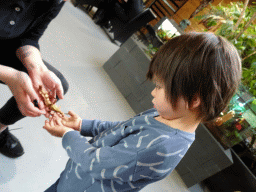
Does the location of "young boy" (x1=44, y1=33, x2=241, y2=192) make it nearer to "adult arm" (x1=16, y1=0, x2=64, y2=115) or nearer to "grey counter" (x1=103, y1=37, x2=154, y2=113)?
"adult arm" (x1=16, y1=0, x2=64, y2=115)

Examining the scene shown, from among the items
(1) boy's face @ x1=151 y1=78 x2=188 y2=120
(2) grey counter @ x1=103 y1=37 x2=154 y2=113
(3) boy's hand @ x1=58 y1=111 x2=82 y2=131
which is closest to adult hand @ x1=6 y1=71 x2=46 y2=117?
(3) boy's hand @ x1=58 y1=111 x2=82 y2=131

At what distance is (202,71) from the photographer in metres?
0.63

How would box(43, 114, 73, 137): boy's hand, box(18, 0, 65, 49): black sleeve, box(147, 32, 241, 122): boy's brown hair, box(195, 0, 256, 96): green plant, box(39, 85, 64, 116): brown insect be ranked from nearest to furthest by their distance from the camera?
box(147, 32, 241, 122): boy's brown hair
box(43, 114, 73, 137): boy's hand
box(39, 85, 64, 116): brown insect
box(18, 0, 65, 49): black sleeve
box(195, 0, 256, 96): green plant

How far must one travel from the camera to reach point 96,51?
3162 millimetres

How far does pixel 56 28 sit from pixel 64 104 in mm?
1565

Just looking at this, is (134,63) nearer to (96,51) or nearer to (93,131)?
(96,51)

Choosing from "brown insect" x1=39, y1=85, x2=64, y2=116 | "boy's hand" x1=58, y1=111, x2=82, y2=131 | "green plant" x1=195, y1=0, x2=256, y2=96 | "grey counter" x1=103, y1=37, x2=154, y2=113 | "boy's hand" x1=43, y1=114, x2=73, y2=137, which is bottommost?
"green plant" x1=195, y1=0, x2=256, y2=96

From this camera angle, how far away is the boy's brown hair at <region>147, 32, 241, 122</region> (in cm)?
63

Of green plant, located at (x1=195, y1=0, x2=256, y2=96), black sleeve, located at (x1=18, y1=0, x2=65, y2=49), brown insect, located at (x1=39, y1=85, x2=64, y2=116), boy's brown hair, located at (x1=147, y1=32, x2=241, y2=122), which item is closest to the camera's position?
boy's brown hair, located at (x1=147, y1=32, x2=241, y2=122)

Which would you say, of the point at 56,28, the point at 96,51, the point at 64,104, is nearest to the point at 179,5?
the point at 96,51

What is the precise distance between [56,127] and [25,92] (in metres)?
0.25

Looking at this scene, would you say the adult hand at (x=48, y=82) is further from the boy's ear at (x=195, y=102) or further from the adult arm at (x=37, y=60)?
the boy's ear at (x=195, y=102)

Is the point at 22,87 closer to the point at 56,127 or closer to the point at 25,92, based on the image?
the point at 25,92

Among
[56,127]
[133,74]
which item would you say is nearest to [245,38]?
[133,74]
